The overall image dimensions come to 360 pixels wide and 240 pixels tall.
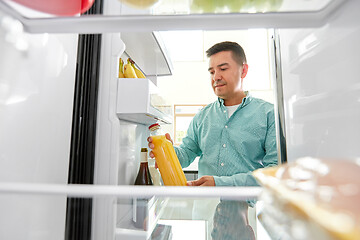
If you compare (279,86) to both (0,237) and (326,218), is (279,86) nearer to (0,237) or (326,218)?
(326,218)

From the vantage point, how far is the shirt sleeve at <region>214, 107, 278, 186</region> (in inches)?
36.0

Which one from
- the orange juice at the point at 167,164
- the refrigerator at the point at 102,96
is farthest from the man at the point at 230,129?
the refrigerator at the point at 102,96

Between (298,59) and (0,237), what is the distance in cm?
72

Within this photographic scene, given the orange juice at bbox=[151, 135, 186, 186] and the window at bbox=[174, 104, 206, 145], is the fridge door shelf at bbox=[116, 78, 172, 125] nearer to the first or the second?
the orange juice at bbox=[151, 135, 186, 186]

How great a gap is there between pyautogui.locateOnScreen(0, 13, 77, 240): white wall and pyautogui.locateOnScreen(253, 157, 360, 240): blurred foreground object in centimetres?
45

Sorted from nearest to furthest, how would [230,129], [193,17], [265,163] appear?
[193,17] → [265,163] → [230,129]

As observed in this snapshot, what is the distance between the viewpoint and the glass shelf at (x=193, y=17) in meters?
0.40

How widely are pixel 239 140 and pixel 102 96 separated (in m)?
0.74

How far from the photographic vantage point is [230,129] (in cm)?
123

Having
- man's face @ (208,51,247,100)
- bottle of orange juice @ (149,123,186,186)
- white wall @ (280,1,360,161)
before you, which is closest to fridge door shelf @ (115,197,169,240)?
bottle of orange juice @ (149,123,186,186)

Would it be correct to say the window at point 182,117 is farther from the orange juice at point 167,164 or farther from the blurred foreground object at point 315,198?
the blurred foreground object at point 315,198

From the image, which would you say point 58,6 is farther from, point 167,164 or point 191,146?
point 191,146

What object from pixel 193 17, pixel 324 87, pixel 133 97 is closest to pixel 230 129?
pixel 133 97

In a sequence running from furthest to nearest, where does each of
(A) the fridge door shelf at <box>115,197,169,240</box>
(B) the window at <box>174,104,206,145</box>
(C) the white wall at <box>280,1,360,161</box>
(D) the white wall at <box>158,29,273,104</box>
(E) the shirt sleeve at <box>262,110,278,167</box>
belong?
(B) the window at <box>174,104,206,145</box> < (D) the white wall at <box>158,29,273,104</box> < (E) the shirt sleeve at <box>262,110,278,167</box> < (A) the fridge door shelf at <box>115,197,169,240</box> < (C) the white wall at <box>280,1,360,161</box>
